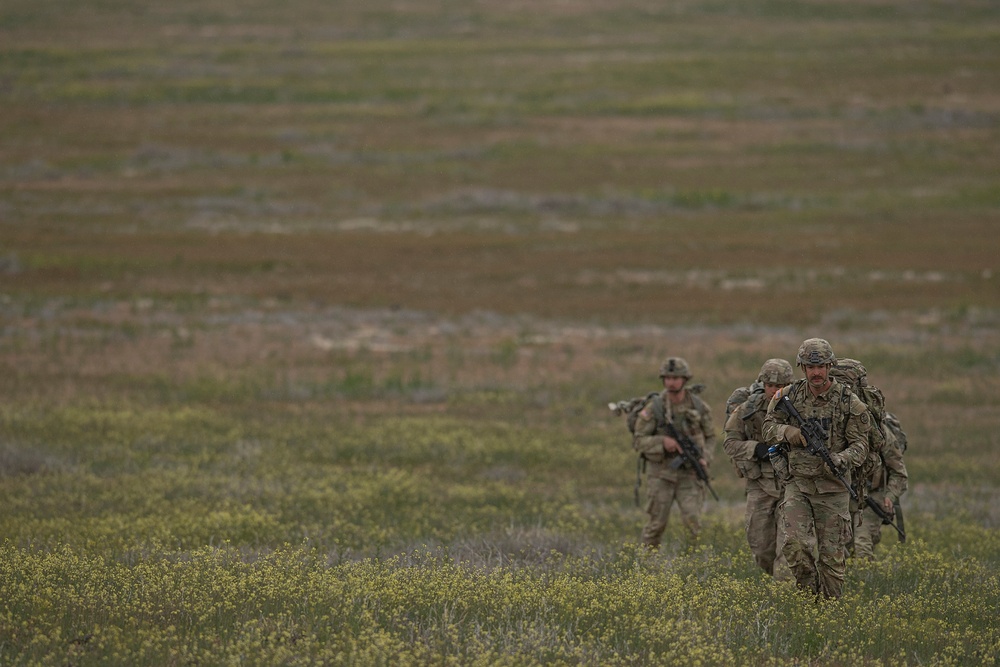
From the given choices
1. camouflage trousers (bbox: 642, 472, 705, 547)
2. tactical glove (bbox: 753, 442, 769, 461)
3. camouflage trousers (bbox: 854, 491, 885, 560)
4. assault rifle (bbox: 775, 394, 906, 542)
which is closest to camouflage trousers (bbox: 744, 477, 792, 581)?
tactical glove (bbox: 753, 442, 769, 461)

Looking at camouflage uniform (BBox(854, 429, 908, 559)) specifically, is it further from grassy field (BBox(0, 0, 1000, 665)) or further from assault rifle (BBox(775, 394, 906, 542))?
assault rifle (BBox(775, 394, 906, 542))

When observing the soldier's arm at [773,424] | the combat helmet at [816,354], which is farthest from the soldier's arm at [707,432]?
the combat helmet at [816,354]

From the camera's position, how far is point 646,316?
31.8m

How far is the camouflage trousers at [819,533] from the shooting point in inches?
368

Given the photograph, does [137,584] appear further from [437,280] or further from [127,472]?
[437,280]

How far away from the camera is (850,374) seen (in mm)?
10234

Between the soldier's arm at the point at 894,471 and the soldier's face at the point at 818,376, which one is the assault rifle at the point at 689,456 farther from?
the soldier's face at the point at 818,376

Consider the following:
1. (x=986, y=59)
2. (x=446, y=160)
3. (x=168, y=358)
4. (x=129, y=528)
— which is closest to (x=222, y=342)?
(x=168, y=358)

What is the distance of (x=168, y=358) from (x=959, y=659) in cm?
2009

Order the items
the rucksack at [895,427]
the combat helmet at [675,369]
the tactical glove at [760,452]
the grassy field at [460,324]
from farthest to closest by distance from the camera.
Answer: the combat helmet at [675,369], the rucksack at [895,427], the tactical glove at [760,452], the grassy field at [460,324]

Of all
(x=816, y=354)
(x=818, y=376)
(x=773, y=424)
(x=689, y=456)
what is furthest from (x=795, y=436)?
(x=689, y=456)

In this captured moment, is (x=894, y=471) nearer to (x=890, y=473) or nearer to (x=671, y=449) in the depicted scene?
(x=890, y=473)

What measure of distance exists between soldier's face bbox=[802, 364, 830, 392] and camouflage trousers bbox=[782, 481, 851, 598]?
76 cm

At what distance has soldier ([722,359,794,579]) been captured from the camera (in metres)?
10.3
